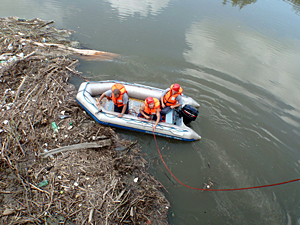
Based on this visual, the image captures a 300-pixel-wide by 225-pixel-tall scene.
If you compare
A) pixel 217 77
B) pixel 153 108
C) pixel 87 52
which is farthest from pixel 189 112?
pixel 87 52

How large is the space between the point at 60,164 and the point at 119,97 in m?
2.40

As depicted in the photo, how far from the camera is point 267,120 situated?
675cm

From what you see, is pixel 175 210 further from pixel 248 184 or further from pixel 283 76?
pixel 283 76

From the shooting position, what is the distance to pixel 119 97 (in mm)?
5137

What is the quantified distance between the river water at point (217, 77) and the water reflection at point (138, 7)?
8 cm

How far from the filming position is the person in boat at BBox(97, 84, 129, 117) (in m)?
4.99

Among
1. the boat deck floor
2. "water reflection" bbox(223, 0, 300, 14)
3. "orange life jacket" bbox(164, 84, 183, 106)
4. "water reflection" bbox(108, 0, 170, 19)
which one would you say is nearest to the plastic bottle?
the boat deck floor

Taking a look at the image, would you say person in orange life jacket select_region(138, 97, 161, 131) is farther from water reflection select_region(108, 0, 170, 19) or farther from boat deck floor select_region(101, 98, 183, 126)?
water reflection select_region(108, 0, 170, 19)

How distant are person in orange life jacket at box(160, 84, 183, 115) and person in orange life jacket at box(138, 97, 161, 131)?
1.48ft

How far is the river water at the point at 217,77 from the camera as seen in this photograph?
4730 millimetres

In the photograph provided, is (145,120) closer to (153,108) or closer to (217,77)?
(153,108)

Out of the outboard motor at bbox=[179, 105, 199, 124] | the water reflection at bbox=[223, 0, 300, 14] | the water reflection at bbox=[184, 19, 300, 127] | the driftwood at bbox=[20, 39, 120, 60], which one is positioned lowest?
the driftwood at bbox=[20, 39, 120, 60]

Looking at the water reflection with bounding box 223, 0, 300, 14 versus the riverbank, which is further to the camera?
the water reflection with bounding box 223, 0, 300, 14

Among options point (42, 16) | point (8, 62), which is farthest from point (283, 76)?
point (42, 16)
